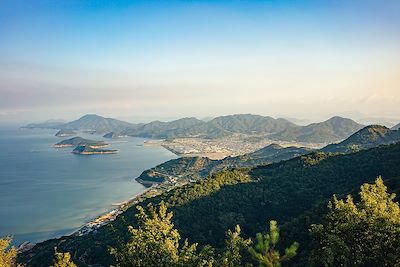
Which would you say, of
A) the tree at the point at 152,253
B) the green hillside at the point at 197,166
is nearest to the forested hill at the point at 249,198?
the tree at the point at 152,253

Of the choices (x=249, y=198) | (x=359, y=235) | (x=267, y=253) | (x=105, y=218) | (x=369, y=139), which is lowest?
(x=105, y=218)

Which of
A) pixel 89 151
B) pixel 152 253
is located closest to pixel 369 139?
pixel 152 253

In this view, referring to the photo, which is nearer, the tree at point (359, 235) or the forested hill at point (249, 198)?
the tree at point (359, 235)

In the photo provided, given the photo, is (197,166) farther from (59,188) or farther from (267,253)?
(267,253)

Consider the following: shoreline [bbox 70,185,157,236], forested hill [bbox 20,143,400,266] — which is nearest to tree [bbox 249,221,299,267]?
forested hill [bbox 20,143,400,266]

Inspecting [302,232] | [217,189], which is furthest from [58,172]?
[302,232]

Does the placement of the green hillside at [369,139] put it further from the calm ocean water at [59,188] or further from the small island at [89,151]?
the small island at [89,151]
